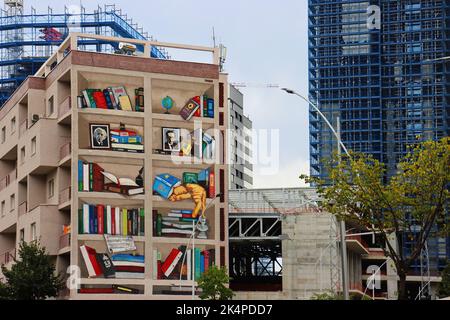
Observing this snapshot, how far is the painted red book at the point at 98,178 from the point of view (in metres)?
78.6

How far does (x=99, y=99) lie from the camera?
80.0 metres

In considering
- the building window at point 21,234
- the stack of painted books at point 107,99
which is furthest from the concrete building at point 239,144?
the stack of painted books at point 107,99

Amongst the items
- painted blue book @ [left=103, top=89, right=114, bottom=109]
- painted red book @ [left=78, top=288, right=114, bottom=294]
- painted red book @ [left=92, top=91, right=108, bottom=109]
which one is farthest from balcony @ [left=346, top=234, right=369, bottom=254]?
painted red book @ [left=92, top=91, right=108, bottom=109]

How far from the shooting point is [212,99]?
3285 inches

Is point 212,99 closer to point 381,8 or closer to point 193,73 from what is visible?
point 193,73

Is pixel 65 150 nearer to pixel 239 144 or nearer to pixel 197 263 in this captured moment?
pixel 197 263

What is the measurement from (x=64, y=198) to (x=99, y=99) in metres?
7.76

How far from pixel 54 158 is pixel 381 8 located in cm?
10065

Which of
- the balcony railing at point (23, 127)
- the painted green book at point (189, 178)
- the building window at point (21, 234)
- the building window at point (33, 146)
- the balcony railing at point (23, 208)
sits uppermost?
the balcony railing at point (23, 127)

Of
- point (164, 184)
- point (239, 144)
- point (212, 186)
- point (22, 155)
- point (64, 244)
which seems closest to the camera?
point (64, 244)

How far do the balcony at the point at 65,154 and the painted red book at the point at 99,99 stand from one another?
11.9 feet

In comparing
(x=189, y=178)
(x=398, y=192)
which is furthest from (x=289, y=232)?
(x=398, y=192)

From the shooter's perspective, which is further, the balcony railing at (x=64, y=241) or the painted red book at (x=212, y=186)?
the painted red book at (x=212, y=186)

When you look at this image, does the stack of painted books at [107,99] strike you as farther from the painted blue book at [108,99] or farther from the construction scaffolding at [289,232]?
the construction scaffolding at [289,232]
